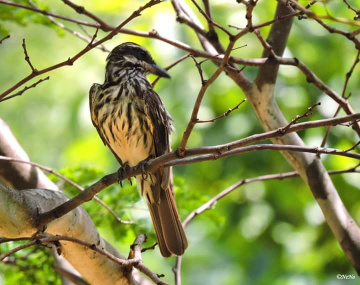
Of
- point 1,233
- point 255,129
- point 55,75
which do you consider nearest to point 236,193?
point 255,129

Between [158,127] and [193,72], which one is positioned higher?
[193,72]

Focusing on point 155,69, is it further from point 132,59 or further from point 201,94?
point 201,94

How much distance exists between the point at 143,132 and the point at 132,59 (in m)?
0.61

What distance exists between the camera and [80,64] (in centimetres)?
748

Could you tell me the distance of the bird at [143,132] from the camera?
4.05 meters

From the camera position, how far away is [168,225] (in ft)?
13.3

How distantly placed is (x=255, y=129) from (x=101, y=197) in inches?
73.0

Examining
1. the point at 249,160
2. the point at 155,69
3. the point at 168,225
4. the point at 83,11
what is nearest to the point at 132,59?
the point at 155,69

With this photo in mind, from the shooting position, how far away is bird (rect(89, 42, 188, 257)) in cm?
405

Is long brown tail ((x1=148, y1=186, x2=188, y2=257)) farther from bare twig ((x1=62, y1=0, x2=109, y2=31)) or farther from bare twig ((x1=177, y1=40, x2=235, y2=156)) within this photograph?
bare twig ((x1=177, y1=40, x2=235, y2=156))

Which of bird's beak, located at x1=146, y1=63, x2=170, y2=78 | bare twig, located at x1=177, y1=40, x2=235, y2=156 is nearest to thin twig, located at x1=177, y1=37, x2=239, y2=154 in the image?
bare twig, located at x1=177, y1=40, x2=235, y2=156

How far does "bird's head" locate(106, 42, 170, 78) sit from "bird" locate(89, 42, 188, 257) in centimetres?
8

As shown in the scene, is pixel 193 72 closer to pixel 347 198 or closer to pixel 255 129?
pixel 255 129

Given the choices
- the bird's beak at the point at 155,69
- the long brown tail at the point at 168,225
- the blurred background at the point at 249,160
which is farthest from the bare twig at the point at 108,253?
the blurred background at the point at 249,160
